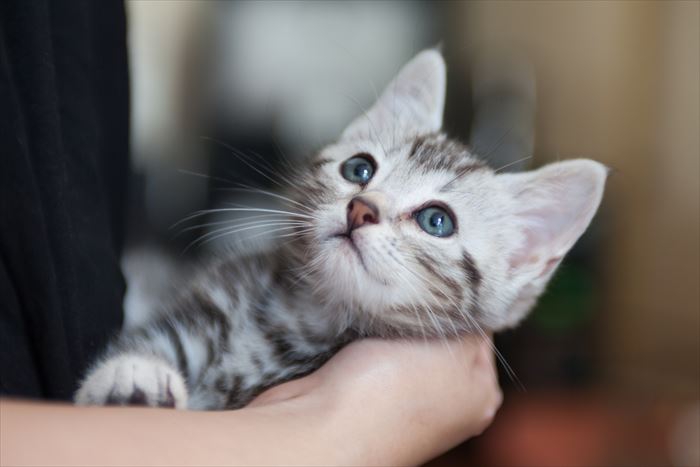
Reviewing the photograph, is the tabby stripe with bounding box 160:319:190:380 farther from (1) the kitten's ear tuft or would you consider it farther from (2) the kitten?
(1) the kitten's ear tuft

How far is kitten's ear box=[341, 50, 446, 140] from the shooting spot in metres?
1.33

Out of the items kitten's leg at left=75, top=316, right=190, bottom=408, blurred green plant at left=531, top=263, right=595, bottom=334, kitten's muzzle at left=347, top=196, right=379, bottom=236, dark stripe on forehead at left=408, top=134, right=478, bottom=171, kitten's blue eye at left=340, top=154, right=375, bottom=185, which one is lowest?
blurred green plant at left=531, top=263, right=595, bottom=334

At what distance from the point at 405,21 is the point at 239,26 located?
32.6 inches

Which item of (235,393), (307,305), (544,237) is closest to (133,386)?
(235,393)

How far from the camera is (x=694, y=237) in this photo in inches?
130

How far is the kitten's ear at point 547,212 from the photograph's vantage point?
3.78 ft

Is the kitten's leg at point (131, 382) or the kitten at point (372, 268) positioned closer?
the kitten's leg at point (131, 382)

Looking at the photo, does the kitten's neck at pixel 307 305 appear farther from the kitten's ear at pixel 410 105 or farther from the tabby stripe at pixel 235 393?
the kitten's ear at pixel 410 105

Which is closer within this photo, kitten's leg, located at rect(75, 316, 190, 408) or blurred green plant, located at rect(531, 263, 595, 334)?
kitten's leg, located at rect(75, 316, 190, 408)

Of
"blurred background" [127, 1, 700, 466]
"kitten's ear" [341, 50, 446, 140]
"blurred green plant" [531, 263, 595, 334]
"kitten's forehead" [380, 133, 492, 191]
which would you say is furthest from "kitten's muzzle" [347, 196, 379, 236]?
"blurred green plant" [531, 263, 595, 334]

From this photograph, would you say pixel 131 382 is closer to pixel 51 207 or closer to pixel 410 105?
pixel 51 207

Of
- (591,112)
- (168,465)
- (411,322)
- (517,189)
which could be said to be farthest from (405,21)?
(168,465)

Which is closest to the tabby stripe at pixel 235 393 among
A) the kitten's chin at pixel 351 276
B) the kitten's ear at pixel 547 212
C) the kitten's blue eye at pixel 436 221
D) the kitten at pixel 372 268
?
the kitten at pixel 372 268

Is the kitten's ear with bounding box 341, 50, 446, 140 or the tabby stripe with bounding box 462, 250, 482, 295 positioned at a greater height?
the kitten's ear with bounding box 341, 50, 446, 140
